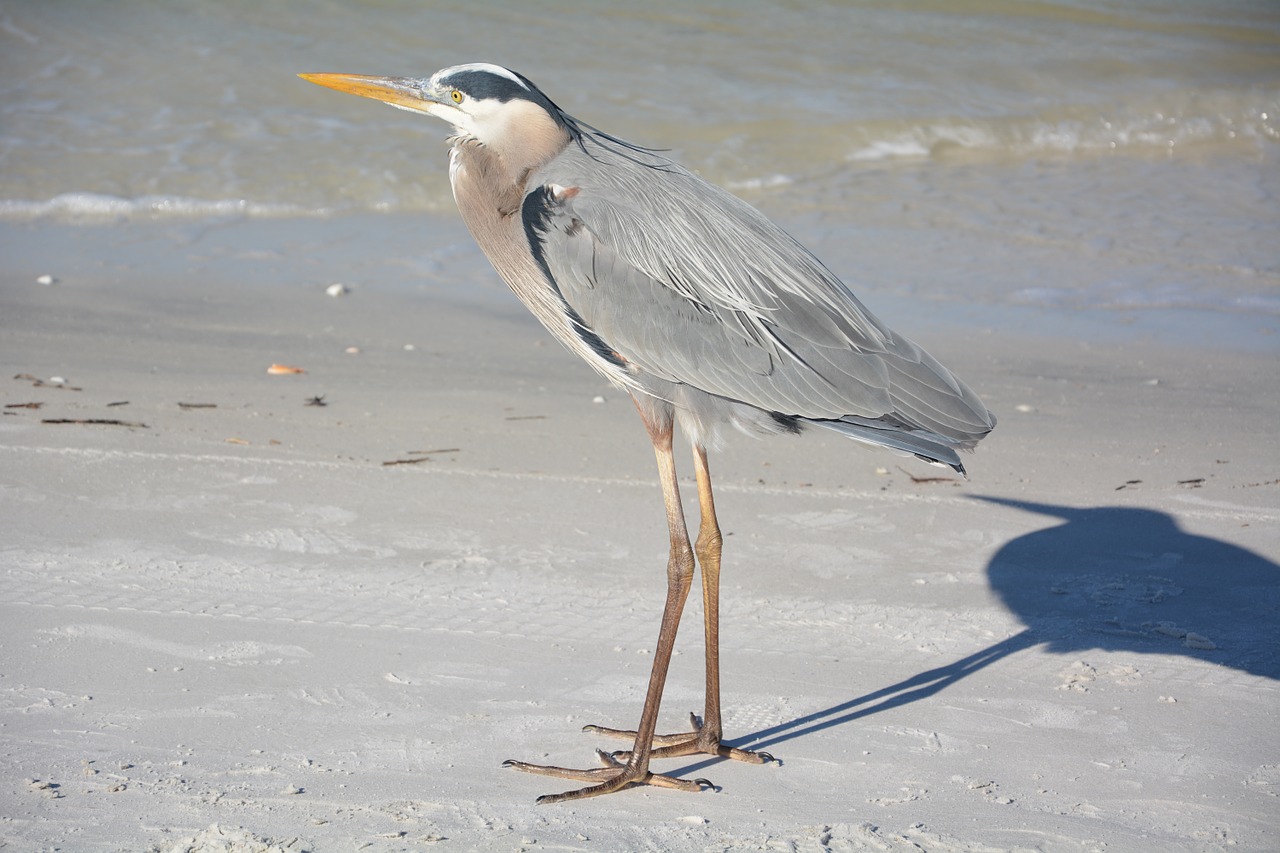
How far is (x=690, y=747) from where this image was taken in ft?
11.2

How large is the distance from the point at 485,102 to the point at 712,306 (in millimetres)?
811

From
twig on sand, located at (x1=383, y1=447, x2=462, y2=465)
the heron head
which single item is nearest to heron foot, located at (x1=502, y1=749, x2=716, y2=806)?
the heron head

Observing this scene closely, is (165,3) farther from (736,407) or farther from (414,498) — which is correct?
(736,407)

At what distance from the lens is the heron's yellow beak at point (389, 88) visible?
3.54 metres

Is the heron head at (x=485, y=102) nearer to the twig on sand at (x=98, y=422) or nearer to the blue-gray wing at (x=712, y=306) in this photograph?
the blue-gray wing at (x=712, y=306)

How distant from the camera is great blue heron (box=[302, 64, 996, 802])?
11.2 ft

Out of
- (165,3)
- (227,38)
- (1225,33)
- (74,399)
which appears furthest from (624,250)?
(1225,33)

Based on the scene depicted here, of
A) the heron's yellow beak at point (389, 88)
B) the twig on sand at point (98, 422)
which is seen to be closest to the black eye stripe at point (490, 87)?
the heron's yellow beak at point (389, 88)

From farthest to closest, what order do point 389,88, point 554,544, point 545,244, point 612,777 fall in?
point 554,544 < point 389,88 < point 545,244 < point 612,777

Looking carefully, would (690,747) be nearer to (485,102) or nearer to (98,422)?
(485,102)

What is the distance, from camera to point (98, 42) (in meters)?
15.7

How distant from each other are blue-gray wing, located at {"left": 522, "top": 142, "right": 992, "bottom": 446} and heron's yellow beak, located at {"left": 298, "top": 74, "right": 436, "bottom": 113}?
0.43m

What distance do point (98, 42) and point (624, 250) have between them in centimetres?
1449

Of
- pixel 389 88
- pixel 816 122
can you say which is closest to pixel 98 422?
pixel 389 88
